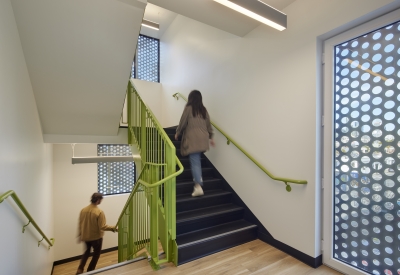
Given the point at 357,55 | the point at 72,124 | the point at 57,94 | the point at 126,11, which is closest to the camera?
the point at 357,55

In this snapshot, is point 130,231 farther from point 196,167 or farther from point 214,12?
point 214,12

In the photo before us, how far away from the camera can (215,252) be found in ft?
7.90

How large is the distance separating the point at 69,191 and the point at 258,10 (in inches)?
223

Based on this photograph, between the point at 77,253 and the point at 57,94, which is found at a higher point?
the point at 57,94

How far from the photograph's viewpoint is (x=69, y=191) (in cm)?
530

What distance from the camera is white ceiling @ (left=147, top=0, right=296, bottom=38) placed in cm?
231

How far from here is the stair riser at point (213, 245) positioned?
2.23 m

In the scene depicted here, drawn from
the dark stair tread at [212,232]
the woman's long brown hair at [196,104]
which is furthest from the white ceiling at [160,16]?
the dark stair tread at [212,232]

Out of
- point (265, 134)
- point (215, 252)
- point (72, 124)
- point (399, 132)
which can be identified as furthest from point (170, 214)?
point (72, 124)

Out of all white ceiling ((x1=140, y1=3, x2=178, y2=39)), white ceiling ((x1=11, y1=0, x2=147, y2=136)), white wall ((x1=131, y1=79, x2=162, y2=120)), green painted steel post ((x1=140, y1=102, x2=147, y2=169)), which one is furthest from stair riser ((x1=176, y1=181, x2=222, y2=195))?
white ceiling ((x1=140, y1=3, x2=178, y2=39))

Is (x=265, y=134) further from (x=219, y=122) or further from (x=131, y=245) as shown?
(x=131, y=245)

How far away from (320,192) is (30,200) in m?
3.30

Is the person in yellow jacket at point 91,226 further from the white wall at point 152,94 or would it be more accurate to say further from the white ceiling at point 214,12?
the white ceiling at point 214,12

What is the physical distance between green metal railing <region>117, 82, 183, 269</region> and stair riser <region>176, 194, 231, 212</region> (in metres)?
0.30
